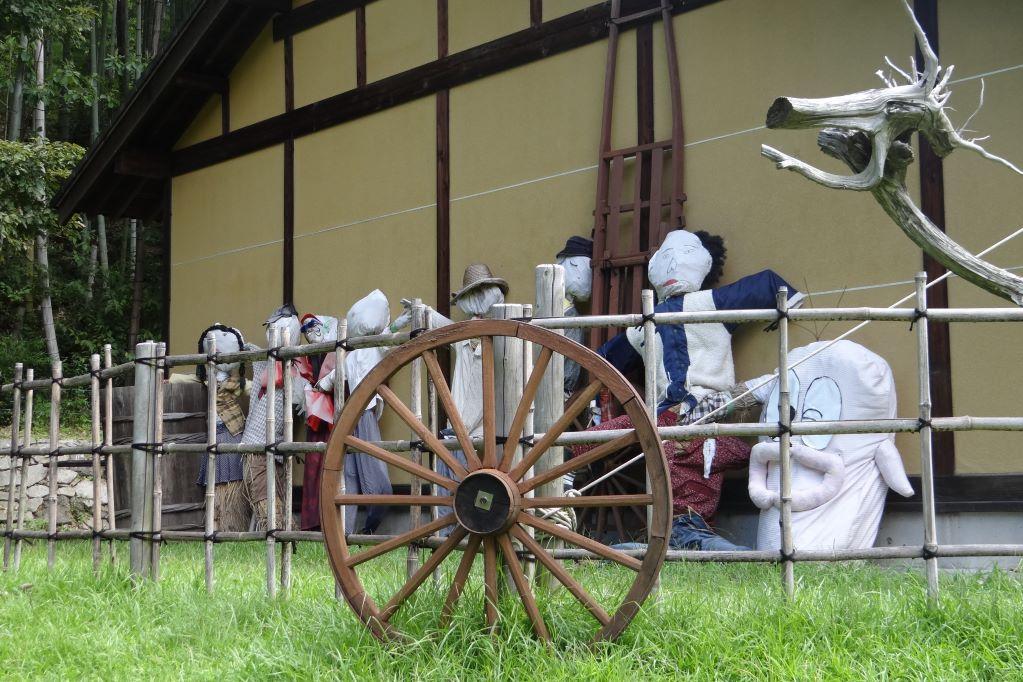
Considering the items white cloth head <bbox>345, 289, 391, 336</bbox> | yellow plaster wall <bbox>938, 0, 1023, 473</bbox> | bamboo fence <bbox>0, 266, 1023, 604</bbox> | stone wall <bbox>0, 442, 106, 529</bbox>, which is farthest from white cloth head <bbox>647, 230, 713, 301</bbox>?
stone wall <bbox>0, 442, 106, 529</bbox>

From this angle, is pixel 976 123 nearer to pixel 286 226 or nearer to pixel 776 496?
pixel 776 496

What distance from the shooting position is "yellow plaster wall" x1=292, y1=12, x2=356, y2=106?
30.9 feet

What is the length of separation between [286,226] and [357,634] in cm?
634

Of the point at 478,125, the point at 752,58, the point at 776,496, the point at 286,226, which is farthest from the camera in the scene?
the point at 286,226

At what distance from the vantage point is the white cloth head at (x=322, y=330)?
8914 mm

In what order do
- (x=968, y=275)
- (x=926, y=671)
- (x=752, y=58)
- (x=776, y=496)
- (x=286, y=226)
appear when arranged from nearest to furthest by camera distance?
(x=926, y=671), (x=968, y=275), (x=776, y=496), (x=752, y=58), (x=286, y=226)

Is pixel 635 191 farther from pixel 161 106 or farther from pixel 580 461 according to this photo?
pixel 161 106

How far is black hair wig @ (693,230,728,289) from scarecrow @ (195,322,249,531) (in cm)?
361

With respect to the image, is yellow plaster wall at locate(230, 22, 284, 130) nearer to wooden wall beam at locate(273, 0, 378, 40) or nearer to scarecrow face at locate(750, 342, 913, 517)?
wooden wall beam at locate(273, 0, 378, 40)

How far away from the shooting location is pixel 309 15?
9836mm

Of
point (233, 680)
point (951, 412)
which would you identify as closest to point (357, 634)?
→ point (233, 680)

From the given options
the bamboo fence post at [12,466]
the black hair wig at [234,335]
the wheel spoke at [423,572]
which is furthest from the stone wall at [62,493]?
the wheel spoke at [423,572]

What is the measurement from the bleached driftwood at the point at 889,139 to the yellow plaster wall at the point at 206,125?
7687 millimetres

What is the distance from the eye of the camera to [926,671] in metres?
3.37
